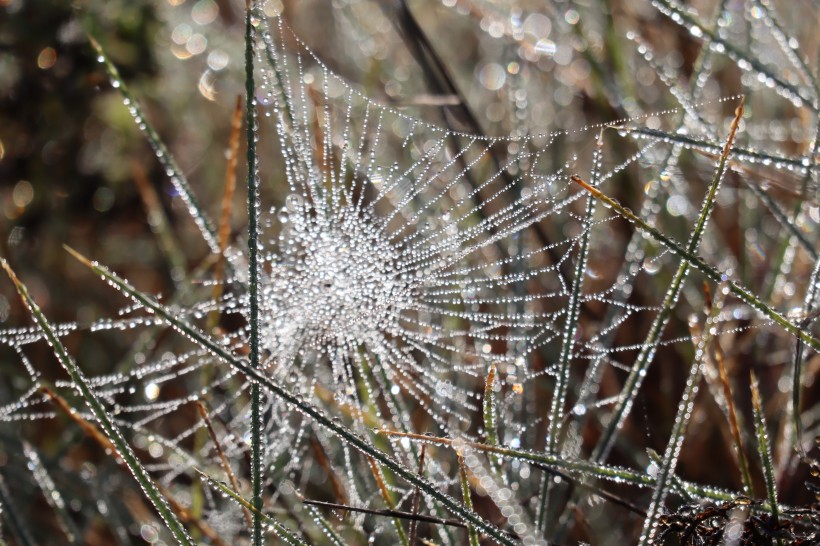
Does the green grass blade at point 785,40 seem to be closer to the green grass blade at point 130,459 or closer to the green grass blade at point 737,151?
the green grass blade at point 737,151

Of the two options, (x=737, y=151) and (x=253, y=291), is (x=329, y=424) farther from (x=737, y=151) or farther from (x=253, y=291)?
(x=737, y=151)

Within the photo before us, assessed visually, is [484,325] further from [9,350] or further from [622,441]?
[9,350]

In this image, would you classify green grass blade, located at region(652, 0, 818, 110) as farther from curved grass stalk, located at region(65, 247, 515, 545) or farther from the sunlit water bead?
curved grass stalk, located at region(65, 247, 515, 545)

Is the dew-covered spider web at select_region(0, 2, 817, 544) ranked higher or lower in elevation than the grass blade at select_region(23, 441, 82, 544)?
higher

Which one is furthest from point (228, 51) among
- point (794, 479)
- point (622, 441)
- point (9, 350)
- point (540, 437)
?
point (794, 479)

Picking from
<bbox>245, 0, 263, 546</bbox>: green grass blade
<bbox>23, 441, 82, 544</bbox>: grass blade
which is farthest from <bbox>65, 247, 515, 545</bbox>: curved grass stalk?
<bbox>23, 441, 82, 544</bbox>: grass blade

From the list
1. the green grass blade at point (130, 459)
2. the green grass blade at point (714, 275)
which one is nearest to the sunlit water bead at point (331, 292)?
the green grass blade at point (130, 459)

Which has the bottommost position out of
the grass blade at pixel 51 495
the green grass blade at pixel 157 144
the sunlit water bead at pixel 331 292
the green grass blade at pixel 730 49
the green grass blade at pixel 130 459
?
the grass blade at pixel 51 495
